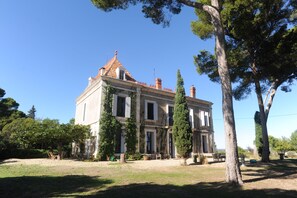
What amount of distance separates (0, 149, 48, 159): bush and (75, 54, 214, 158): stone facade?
470 cm

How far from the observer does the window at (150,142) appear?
68.5 ft

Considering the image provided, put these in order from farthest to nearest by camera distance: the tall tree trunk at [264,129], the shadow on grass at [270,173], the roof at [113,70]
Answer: the roof at [113,70], the tall tree trunk at [264,129], the shadow on grass at [270,173]

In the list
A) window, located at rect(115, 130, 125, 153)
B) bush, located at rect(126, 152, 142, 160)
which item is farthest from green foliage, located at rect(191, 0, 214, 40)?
bush, located at rect(126, 152, 142, 160)

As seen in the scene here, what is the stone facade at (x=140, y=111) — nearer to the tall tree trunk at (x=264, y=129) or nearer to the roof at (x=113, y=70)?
the roof at (x=113, y=70)

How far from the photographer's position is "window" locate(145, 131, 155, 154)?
68.5ft

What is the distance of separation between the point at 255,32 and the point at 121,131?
13.2 metres

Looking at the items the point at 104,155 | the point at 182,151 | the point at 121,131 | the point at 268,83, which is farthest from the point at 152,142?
the point at 268,83

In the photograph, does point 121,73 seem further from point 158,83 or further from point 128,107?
point 158,83

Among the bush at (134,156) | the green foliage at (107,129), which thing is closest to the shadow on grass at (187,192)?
the green foliage at (107,129)

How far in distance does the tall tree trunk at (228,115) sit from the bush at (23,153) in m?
19.0

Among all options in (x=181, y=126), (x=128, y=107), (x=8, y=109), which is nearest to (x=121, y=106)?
(x=128, y=107)

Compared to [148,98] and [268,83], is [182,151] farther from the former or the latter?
[268,83]

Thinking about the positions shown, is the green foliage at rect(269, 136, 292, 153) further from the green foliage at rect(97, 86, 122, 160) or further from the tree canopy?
the green foliage at rect(97, 86, 122, 160)

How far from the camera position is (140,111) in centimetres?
2109
